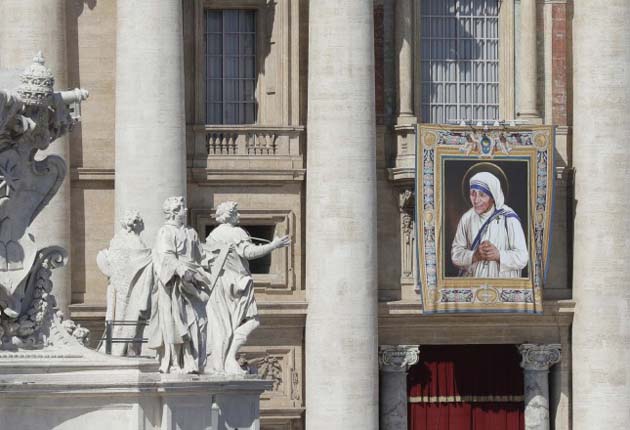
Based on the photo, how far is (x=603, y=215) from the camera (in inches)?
2328

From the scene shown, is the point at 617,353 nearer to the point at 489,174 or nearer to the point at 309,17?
the point at 489,174

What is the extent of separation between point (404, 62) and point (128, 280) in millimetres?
17248

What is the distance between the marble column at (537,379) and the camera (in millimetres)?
59906

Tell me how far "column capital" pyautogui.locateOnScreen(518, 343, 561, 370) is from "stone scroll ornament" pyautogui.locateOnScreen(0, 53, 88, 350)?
23325 mm

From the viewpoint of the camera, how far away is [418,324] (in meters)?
59.7

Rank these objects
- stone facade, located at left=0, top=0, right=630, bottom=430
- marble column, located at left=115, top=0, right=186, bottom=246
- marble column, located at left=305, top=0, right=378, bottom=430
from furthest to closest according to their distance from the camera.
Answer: stone facade, located at left=0, top=0, right=630, bottom=430 < marble column, located at left=305, top=0, right=378, bottom=430 < marble column, located at left=115, top=0, right=186, bottom=246

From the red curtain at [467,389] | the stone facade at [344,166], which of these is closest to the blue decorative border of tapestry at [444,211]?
the stone facade at [344,166]

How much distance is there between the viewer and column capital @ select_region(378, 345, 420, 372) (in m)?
59.2

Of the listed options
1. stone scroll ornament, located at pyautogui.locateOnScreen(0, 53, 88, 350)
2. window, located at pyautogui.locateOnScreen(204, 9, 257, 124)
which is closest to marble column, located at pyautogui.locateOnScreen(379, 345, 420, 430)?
window, located at pyautogui.locateOnScreen(204, 9, 257, 124)

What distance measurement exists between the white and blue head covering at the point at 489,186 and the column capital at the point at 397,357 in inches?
127

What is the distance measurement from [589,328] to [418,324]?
10.8 ft

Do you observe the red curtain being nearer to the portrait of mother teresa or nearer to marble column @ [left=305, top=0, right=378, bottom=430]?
the portrait of mother teresa

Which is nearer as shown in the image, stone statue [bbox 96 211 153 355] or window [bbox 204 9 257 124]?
stone statue [bbox 96 211 153 355]

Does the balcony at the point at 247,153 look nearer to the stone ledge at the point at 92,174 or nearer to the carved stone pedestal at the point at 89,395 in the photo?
the stone ledge at the point at 92,174
